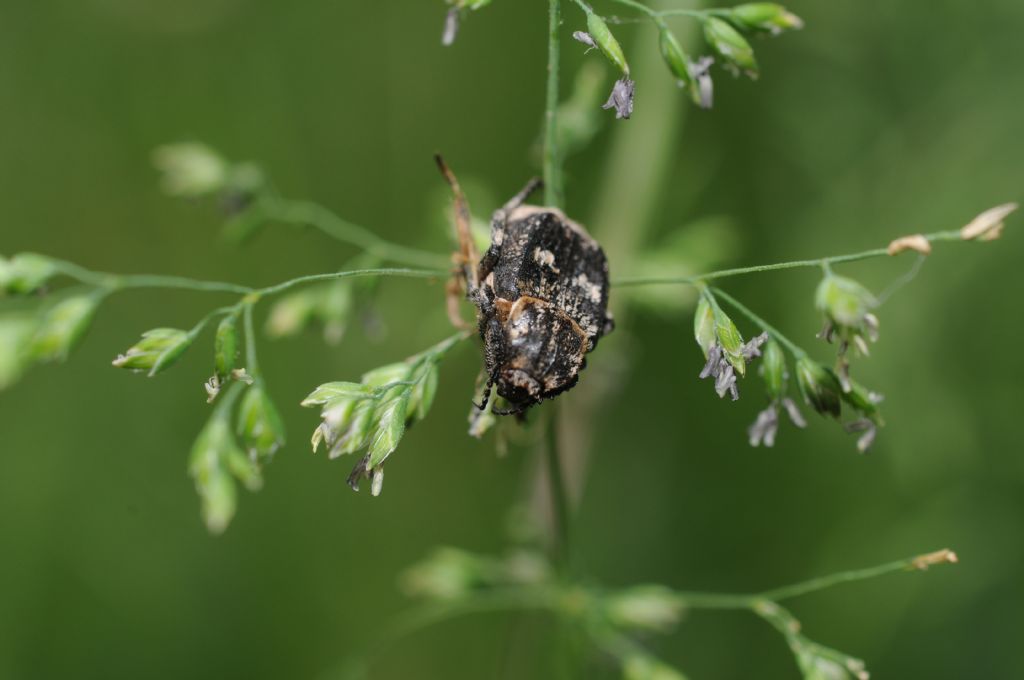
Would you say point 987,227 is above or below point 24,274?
above

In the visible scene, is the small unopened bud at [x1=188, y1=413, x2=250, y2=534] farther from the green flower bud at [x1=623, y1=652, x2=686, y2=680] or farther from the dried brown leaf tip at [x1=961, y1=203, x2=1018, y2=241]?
the dried brown leaf tip at [x1=961, y1=203, x2=1018, y2=241]

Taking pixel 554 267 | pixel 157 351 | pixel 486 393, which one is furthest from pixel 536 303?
pixel 157 351

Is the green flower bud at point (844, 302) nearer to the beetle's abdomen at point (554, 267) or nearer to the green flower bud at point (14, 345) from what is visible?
the beetle's abdomen at point (554, 267)

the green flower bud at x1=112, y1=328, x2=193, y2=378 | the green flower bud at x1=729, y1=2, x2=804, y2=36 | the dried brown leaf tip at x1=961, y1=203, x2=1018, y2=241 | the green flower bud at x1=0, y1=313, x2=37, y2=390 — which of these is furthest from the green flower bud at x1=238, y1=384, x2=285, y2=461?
the dried brown leaf tip at x1=961, y1=203, x2=1018, y2=241

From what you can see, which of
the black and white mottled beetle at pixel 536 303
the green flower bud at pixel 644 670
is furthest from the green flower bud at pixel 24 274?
the green flower bud at pixel 644 670

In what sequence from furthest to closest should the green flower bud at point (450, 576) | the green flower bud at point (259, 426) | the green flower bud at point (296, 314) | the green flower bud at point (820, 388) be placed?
the green flower bud at point (450, 576) < the green flower bud at point (296, 314) < the green flower bud at point (259, 426) < the green flower bud at point (820, 388)

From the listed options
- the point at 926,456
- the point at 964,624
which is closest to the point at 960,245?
the point at 926,456

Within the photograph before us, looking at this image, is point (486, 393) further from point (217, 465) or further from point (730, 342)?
point (217, 465)
